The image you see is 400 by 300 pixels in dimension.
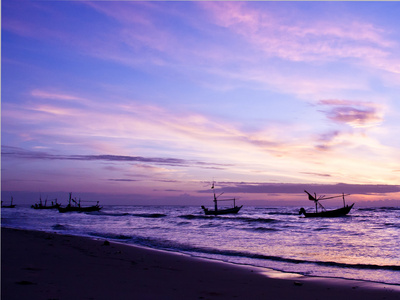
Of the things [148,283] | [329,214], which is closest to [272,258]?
[148,283]

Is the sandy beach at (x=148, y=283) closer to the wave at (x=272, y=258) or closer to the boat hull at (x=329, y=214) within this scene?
the wave at (x=272, y=258)

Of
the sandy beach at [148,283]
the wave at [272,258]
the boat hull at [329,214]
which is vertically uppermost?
the sandy beach at [148,283]

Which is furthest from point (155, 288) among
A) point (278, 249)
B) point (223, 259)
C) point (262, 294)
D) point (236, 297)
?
point (278, 249)

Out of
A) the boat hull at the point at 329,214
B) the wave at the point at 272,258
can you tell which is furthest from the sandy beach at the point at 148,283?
the boat hull at the point at 329,214

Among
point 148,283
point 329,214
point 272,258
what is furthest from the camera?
point 329,214

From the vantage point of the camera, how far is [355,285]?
9586 millimetres

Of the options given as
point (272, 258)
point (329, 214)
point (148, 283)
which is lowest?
point (329, 214)

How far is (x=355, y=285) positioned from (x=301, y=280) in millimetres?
1518

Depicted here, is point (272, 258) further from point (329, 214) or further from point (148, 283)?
point (329, 214)

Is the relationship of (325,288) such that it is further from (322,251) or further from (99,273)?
(322,251)

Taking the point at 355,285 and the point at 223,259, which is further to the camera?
A: the point at 223,259

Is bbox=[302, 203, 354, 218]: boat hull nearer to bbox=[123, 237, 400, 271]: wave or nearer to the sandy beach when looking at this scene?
bbox=[123, 237, 400, 271]: wave

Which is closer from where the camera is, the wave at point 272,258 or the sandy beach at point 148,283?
the sandy beach at point 148,283

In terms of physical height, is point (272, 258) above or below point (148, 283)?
below
